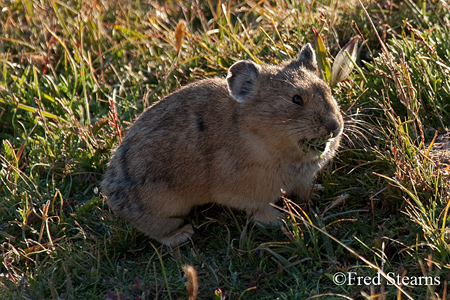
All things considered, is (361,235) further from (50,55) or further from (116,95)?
(50,55)

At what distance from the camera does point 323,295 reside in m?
4.46

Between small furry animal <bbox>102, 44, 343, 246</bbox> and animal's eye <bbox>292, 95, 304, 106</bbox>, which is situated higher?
animal's eye <bbox>292, 95, 304, 106</bbox>

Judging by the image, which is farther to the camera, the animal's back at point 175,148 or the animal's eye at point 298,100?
the animal's back at point 175,148

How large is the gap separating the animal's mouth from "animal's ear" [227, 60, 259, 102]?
684 millimetres

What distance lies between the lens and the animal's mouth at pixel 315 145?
16.9 feet

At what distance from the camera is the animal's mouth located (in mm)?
5145

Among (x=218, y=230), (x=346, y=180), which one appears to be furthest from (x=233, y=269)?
(x=346, y=180)

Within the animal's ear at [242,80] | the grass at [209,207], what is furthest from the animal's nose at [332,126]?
the animal's ear at [242,80]

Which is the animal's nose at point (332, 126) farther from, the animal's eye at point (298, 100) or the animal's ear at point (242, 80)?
the animal's ear at point (242, 80)

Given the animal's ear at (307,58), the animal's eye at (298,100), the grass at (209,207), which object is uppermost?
the animal's ear at (307,58)

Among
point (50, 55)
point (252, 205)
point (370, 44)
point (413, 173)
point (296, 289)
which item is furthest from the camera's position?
point (50, 55)

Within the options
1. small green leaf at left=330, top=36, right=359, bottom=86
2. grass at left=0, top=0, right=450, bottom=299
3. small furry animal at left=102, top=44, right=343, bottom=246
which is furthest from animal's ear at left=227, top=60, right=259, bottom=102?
small green leaf at left=330, top=36, right=359, bottom=86

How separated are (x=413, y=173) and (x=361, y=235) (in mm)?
709

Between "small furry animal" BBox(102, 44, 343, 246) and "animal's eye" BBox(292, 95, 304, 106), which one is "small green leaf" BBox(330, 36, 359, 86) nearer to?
"small furry animal" BBox(102, 44, 343, 246)
